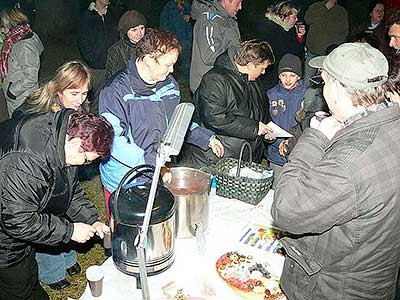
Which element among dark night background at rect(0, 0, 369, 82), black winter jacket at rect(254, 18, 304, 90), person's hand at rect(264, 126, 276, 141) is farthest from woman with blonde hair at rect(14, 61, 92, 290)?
dark night background at rect(0, 0, 369, 82)

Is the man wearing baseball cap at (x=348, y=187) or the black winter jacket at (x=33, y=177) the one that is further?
the black winter jacket at (x=33, y=177)

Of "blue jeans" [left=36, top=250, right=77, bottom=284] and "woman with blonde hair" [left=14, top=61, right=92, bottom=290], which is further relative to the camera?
"blue jeans" [left=36, top=250, right=77, bottom=284]

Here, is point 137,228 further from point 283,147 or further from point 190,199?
point 283,147

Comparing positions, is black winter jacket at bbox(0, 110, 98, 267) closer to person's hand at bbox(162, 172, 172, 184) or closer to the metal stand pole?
person's hand at bbox(162, 172, 172, 184)

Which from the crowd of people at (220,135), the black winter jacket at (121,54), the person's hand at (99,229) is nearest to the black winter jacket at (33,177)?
the crowd of people at (220,135)

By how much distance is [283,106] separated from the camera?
389 cm

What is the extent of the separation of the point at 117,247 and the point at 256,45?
192 cm

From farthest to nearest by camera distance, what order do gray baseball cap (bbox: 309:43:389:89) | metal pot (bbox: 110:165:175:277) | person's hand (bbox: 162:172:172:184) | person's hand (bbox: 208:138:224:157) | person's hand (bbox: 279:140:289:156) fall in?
person's hand (bbox: 279:140:289:156), person's hand (bbox: 208:138:224:157), person's hand (bbox: 162:172:172:184), metal pot (bbox: 110:165:175:277), gray baseball cap (bbox: 309:43:389:89)

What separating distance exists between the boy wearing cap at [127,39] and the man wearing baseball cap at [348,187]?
2.87 metres

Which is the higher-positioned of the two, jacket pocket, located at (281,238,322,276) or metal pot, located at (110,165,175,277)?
jacket pocket, located at (281,238,322,276)

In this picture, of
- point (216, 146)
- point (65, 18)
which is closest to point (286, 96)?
point (216, 146)

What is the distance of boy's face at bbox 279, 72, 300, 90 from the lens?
387cm

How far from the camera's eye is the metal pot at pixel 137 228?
2.01 metres

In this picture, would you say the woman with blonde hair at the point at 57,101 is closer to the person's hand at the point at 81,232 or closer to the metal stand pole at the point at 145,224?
the person's hand at the point at 81,232
